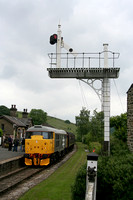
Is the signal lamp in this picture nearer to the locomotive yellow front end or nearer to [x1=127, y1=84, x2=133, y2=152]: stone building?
[x1=127, y1=84, x2=133, y2=152]: stone building

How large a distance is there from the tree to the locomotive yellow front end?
76916mm

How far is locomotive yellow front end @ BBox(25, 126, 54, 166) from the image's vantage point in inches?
711

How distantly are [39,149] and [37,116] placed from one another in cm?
7855

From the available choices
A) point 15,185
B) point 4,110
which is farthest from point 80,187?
point 4,110

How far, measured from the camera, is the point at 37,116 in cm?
9606

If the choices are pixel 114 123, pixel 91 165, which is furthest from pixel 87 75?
pixel 114 123

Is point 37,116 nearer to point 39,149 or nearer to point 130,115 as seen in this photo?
point 39,149

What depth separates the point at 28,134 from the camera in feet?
62.5

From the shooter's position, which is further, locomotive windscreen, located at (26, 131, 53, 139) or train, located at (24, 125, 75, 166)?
locomotive windscreen, located at (26, 131, 53, 139)

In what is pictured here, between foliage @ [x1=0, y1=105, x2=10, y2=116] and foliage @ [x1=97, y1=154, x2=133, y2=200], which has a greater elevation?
foliage @ [x1=0, y1=105, x2=10, y2=116]

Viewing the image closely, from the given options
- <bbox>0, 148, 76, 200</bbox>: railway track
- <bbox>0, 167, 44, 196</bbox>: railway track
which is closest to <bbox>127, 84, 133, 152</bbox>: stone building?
<bbox>0, 148, 76, 200</bbox>: railway track

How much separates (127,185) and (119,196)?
413 millimetres

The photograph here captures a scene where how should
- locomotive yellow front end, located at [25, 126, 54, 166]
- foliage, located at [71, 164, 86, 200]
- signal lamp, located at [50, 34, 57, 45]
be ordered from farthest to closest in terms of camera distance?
locomotive yellow front end, located at [25, 126, 54, 166], signal lamp, located at [50, 34, 57, 45], foliage, located at [71, 164, 86, 200]

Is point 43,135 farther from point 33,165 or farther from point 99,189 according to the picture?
point 99,189
